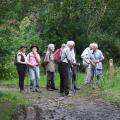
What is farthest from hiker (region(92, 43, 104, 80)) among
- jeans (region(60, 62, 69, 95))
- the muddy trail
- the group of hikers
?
jeans (region(60, 62, 69, 95))

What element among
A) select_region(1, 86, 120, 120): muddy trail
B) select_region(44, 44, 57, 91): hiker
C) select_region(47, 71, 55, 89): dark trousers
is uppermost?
select_region(44, 44, 57, 91): hiker

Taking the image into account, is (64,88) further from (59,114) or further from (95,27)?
(95,27)

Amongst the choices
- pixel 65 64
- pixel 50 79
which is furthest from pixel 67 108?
pixel 50 79

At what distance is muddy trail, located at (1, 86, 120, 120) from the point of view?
46.5 feet

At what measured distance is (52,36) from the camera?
31.0 metres

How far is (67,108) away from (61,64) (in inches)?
107

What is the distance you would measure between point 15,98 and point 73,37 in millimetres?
14220

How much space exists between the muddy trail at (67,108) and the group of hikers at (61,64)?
0.70 meters

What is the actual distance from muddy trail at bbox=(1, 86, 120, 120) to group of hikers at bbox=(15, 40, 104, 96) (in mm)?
695

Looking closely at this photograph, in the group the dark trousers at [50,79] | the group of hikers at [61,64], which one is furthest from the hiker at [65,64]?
the dark trousers at [50,79]

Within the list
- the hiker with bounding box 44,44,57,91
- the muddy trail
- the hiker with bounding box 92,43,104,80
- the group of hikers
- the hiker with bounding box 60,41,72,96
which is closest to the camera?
the muddy trail

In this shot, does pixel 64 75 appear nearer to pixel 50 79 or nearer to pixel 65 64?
pixel 65 64

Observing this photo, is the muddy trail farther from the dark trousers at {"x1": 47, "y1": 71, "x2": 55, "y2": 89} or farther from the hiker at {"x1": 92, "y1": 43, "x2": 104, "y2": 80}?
the hiker at {"x1": 92, "y1": 43, "x2": 104, "y2": 80}

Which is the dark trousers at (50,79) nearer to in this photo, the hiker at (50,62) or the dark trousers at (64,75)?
the hiker at (50,62)
